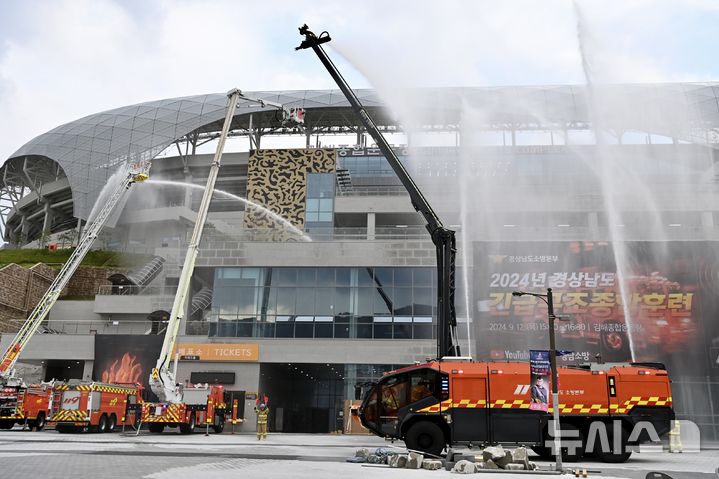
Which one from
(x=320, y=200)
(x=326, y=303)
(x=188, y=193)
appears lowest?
(x=326, y=303)

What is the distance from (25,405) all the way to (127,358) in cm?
1223

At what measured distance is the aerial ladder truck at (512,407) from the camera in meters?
21.3

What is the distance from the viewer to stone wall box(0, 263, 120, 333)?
184 feet

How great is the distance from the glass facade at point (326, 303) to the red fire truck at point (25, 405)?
1324 cm

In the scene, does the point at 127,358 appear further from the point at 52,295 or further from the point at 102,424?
the point at 102,424

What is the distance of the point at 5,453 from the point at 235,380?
2718 cm

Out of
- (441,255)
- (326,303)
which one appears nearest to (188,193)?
(326,303)

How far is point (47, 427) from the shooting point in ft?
135

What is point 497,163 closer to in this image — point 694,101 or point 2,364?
point 694,101

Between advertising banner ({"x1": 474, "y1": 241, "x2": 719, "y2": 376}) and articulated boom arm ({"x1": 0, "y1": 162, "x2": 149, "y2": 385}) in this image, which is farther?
advertising banner ({"x1": 474, "y1": 241, "x2": 719, "y2": 376})

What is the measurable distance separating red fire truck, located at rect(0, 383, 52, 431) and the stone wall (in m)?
20.2

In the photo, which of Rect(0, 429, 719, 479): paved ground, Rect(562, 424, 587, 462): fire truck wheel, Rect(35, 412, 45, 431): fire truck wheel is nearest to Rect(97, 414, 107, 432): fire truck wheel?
Rect(35, 412, 45, 431): fire truck wheel

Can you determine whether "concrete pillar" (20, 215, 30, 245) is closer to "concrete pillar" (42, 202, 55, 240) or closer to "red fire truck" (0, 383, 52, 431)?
"concrete pillar" (42, 202, 55, 240)

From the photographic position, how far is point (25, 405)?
35.4 m
